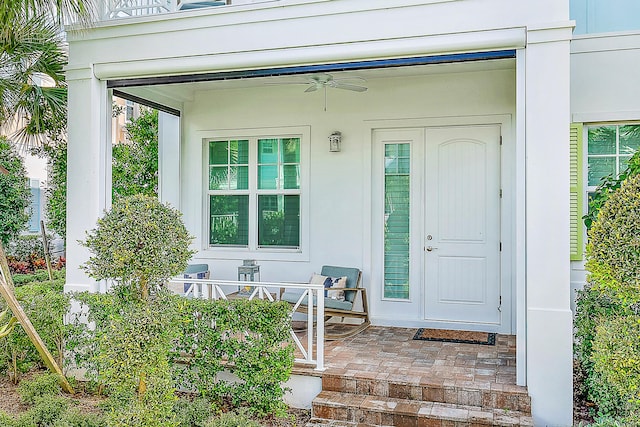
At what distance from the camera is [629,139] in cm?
548

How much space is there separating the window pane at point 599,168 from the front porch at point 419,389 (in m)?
2.08

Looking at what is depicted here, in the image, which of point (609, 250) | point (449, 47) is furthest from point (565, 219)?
point (449, 47)

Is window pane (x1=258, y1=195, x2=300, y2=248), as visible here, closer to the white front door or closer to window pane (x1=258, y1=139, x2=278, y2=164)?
window pane (x1=258, y1=139, x2=278, y2=164)

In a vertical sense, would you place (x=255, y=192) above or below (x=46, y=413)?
above

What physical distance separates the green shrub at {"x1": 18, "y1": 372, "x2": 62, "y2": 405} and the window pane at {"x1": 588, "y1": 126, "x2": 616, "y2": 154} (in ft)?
19.3

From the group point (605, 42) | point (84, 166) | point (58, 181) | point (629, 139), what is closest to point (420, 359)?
point (629, 139)

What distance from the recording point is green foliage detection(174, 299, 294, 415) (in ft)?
14.2

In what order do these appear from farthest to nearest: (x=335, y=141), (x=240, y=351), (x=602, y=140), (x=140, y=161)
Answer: (x=140, y=161) < (x=335, y=141) < (x=602, y=140) < (x=240, y=351)

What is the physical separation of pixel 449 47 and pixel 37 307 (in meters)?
4.54

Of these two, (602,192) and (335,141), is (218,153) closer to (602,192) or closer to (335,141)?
(335,141)

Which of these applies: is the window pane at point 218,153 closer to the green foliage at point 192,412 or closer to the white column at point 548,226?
the green foliage at point 192,412

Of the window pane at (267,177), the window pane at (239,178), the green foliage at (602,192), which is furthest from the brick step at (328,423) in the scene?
the window pane at (239,178)

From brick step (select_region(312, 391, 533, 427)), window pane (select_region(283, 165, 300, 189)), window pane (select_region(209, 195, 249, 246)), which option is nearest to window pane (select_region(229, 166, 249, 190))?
window pane (select_region(209, 195, 249, 246))

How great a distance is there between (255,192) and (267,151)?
1.96 feet
